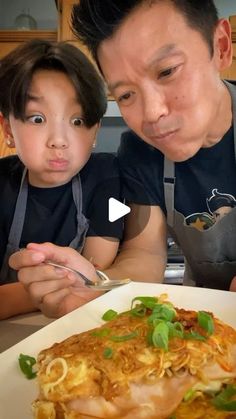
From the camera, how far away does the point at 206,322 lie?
1.92ft

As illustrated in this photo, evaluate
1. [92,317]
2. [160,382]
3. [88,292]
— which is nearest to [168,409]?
[160,382]

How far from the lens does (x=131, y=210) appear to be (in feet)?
3.84

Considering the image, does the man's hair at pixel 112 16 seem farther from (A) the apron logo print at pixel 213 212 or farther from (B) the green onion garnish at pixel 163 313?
(B) the green onion garnish at pixel 163 313

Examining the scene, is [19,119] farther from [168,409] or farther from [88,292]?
[168,409]

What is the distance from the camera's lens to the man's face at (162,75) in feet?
2.83

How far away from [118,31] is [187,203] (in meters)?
0.46

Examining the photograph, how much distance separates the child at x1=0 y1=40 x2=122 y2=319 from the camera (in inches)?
41.5

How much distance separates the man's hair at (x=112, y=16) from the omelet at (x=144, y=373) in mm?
598

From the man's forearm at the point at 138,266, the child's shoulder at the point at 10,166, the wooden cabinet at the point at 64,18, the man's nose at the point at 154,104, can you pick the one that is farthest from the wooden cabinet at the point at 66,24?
the man's nose at the point at 154,104

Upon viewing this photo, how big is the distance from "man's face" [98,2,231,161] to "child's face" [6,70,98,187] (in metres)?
0.14

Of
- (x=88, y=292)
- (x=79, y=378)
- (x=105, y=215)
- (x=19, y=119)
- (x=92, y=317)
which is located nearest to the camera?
(x=79, y=378)

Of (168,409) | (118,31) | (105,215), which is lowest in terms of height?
(168,409)

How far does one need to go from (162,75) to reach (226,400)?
1.93ft

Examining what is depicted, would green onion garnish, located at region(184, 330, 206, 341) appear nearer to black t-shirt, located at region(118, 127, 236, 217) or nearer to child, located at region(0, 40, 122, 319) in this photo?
child, located at region(0, 40, 122, 319)
